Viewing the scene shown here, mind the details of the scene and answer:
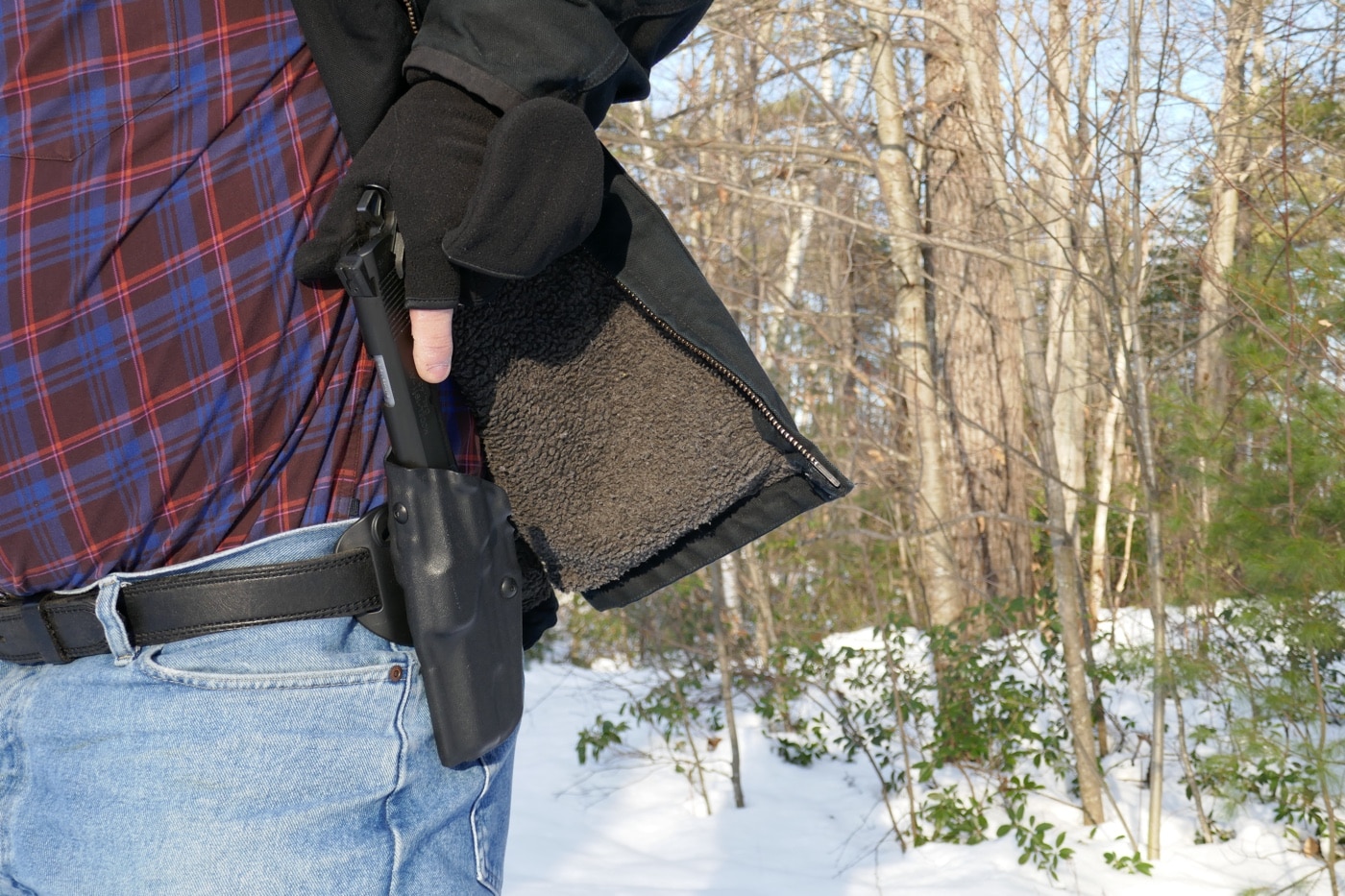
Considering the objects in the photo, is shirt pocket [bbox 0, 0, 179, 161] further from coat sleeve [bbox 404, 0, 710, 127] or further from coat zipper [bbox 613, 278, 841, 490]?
coat zipper [bbox 613, 278, 841, 490]

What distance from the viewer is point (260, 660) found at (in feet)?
2.92

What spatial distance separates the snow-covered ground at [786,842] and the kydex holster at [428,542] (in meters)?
2.76

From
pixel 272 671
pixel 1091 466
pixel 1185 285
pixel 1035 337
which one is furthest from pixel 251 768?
pixel 1091 466

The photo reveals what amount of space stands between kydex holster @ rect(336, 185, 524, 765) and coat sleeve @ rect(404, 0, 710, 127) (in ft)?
0.41

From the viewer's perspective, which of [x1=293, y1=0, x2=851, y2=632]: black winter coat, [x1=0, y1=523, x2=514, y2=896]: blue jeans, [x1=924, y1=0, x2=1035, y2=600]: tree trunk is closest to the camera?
[x1=0, y1=523, x2=514, y2=896]: blue jeans

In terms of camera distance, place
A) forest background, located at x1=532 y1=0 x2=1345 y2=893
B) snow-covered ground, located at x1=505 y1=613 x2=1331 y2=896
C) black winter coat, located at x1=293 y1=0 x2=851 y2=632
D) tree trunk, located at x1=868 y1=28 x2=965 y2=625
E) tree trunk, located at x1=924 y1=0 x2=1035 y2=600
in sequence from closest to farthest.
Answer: black winter coat, located at x1=293 y1=0 x2=851 y2=632
forest background, located at x1=532 y1=0 x2=1345 y2=893
snow-covered ground, located at x1=505 y1=613 x2=1331 y2=896
tree trunk, located at x1=868 y1=28 x2=965 y2=625
tree trunk, located at x1=924 y1=0 x2=1035 y2=600

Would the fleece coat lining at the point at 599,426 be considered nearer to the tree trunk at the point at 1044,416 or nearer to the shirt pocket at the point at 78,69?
the shirt pocket at the point at 78,69

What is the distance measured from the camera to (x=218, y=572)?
35.3 inches

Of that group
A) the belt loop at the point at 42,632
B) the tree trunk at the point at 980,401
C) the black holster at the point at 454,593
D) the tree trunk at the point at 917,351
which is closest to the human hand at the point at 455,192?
the black holster at the point at 454,593

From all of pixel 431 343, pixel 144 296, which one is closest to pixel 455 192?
pixel 431 343

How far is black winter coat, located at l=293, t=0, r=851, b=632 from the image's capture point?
1045 mm

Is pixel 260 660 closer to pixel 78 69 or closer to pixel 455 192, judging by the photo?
pixel 455 192

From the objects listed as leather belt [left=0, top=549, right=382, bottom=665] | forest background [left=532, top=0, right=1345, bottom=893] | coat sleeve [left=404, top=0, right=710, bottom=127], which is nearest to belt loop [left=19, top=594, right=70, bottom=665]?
leather belt [left=0, top=549, right=382, bottom=665]

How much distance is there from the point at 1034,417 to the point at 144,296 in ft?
14.5
